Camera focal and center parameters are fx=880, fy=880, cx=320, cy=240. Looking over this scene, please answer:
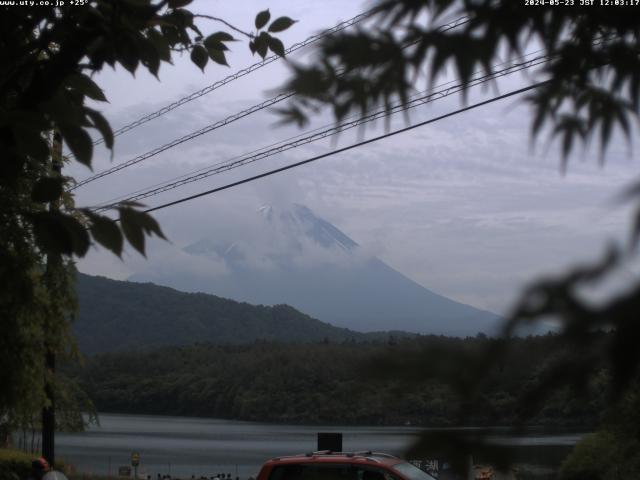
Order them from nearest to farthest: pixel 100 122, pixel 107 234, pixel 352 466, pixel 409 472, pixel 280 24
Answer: pixel 107 234 → pixel 100 122 → pixel 280 24 → pixel 352 466 → pixel 409 472

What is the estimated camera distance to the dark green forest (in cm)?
151

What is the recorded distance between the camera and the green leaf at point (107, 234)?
296 cm

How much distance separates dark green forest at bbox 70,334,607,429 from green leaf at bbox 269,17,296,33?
1597 millimetres

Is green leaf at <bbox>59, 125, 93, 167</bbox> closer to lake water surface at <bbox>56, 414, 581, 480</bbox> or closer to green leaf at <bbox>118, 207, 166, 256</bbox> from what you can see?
green leaf at <bbox>118, 207, 166, 256</bbox>

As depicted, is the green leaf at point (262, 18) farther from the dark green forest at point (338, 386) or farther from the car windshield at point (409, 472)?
the car windshield at point (409, 472)

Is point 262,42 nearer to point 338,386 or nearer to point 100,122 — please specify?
point 100,122

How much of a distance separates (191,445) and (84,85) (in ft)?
110

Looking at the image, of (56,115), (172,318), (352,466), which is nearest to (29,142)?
(56,115)

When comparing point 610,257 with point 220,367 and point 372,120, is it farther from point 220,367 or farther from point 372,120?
point 220,367

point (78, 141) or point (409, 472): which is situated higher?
point (78, 141)

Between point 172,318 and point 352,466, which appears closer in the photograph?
point 352,466

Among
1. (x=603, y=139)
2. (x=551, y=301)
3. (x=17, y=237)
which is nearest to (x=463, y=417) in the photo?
(x=551, y=301)

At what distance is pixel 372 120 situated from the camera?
219cm

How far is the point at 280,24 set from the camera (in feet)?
14.3
